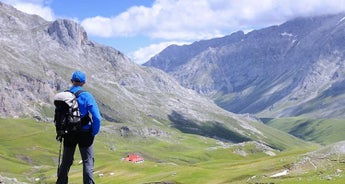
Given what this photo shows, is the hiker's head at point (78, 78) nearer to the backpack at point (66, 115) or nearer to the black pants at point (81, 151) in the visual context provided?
the backpack at point (66, 115)

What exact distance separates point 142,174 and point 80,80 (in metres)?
88.7

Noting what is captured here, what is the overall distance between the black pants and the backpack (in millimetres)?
494

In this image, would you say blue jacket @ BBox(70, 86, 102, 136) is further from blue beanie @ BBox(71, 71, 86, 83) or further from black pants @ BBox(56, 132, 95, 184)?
blue beanie @ BBox(71, 71, 86, 83)

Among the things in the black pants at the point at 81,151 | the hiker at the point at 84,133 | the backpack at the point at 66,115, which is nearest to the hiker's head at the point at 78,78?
the hiker at the point at 84,133

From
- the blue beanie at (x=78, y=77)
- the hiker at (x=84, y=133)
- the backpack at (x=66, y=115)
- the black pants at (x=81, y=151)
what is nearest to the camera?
the backpack at (x=66, y=115)

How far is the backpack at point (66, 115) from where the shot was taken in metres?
21.0

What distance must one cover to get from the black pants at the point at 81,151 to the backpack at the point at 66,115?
1.62 feet

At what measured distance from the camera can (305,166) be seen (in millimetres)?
69688

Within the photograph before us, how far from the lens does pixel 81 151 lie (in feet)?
71.3

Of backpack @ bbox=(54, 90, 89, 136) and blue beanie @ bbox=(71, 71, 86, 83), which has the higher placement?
blue beanie @ bbox=(71, 71, 86, 83)

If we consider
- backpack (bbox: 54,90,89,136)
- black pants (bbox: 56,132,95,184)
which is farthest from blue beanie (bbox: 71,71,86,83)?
black pants (bbox: 56,132,95,184)

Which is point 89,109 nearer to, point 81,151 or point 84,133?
point 84,133

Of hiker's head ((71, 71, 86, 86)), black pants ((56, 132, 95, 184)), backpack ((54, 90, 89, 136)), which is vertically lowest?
Result: black pants ((56, 132, 95, 184))

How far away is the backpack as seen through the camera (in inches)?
827
